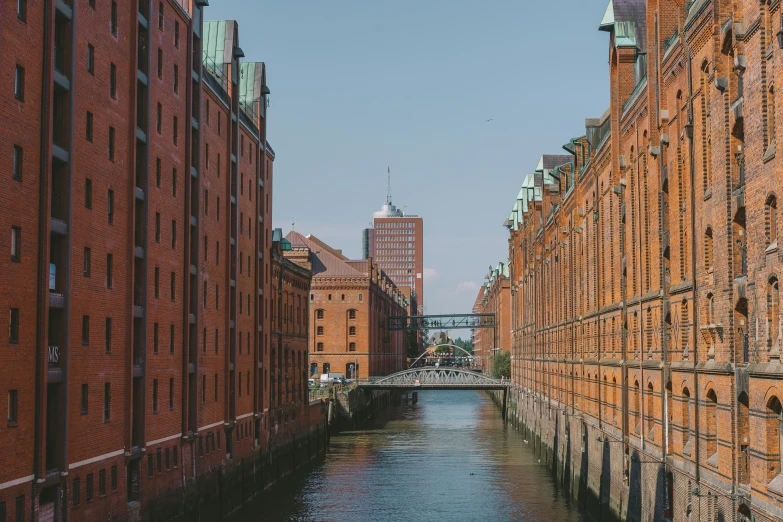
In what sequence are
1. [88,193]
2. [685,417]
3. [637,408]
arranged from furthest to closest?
[637,408]
[88,193]
[685,417]

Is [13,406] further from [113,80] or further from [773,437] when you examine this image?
[773,437]

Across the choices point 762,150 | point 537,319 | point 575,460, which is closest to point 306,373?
point 537,319

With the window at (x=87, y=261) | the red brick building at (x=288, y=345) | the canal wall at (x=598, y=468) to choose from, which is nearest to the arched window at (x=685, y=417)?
the canal wall at (x=598, y=468)

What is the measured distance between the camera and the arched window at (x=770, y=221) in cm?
2105

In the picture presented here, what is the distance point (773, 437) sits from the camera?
2131 centimetres

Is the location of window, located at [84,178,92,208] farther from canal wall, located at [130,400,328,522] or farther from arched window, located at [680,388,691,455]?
arched window, located at [680,388,691,455]

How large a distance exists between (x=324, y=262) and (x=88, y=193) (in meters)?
89.6

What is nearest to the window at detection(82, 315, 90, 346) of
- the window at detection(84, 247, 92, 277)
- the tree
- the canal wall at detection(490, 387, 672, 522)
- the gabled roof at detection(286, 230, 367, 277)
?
the window at detection(84, 247, 92, 277)

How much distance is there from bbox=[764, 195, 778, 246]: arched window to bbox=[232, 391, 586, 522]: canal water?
23985mm

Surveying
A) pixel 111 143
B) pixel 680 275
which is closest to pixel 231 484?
pixel 111 143

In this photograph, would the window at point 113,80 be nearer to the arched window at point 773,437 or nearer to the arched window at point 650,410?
the arched window at point 650,410

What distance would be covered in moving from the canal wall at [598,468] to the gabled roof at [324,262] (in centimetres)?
5002

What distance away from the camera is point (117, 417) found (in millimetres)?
31312

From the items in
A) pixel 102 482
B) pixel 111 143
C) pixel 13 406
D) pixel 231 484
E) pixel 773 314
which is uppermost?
pixel 111 143
